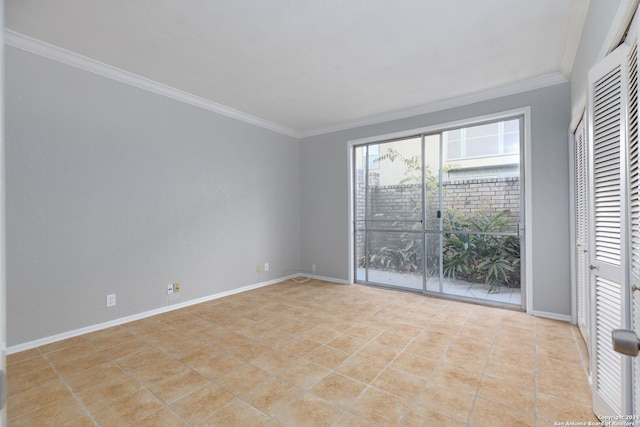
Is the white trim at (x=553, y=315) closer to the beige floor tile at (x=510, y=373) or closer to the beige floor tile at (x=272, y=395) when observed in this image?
the beige floor tile at (x=510, y=373)

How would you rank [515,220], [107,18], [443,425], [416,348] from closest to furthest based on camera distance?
[443,425], [107,18], [416,348], [515,220]

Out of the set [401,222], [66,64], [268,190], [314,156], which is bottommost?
[401,222]

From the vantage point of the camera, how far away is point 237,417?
1691 millimetres

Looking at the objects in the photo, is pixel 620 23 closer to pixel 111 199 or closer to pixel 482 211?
pixel 482 211

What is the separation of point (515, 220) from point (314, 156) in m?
3.07

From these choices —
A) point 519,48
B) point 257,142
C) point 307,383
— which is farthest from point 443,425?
point 257,142

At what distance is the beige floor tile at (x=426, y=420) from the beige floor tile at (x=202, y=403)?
1071 millimetres

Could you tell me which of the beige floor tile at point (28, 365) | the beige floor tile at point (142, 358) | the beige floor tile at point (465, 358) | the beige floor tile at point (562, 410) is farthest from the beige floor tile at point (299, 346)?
the beige floor tile at point (28, 365)

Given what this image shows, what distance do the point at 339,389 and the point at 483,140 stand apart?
3.28 m

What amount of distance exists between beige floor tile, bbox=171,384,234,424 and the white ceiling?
2633 millimetres

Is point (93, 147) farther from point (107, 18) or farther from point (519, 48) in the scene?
point (519, 48)

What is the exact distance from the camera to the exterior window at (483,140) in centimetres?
347

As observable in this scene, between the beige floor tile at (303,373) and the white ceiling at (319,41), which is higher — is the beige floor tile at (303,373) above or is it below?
below

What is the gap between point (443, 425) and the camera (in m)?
1.63
